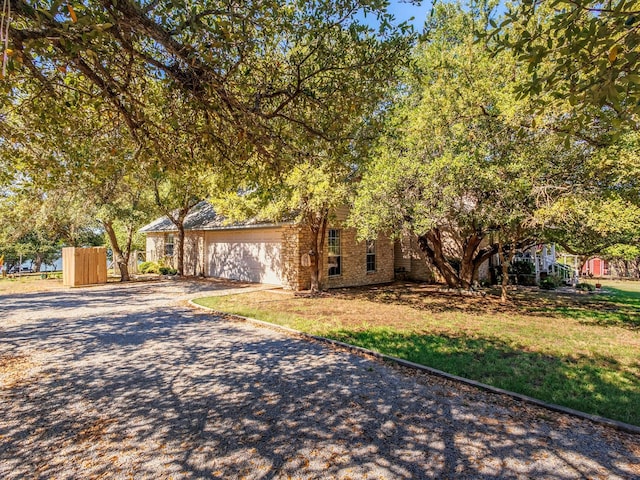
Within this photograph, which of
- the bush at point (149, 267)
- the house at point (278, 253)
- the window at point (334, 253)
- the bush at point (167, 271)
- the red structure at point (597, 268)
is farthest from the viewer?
the red structure at point (597, 268)

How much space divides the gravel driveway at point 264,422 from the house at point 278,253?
7.23 meters

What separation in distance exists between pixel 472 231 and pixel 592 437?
27.6 ft

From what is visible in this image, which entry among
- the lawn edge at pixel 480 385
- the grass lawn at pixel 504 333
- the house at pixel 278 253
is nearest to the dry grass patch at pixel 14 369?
the lawn edge at pixel 480 385

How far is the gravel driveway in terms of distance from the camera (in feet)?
9.22

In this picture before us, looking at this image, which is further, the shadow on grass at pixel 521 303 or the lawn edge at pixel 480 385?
the shadow on grass at pixel 521 303

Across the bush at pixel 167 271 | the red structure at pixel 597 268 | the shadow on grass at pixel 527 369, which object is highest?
the bush at pixel 167 271

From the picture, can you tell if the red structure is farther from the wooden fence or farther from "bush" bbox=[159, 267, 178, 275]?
the wooden fence

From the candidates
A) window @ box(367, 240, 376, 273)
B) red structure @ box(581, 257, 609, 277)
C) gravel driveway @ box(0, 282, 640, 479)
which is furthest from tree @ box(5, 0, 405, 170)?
red structure @ box(581, 257, 609, 277)

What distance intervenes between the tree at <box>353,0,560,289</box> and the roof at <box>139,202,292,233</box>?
5822mm

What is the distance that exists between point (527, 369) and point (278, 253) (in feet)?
34.6

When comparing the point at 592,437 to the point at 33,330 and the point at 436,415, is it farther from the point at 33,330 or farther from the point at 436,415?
the point at 33,330

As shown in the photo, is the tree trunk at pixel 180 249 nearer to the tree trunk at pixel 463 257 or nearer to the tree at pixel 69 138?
the tree at pixel 69 138

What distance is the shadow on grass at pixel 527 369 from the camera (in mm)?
3977

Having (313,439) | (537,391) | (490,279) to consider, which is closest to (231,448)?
(313,439)
